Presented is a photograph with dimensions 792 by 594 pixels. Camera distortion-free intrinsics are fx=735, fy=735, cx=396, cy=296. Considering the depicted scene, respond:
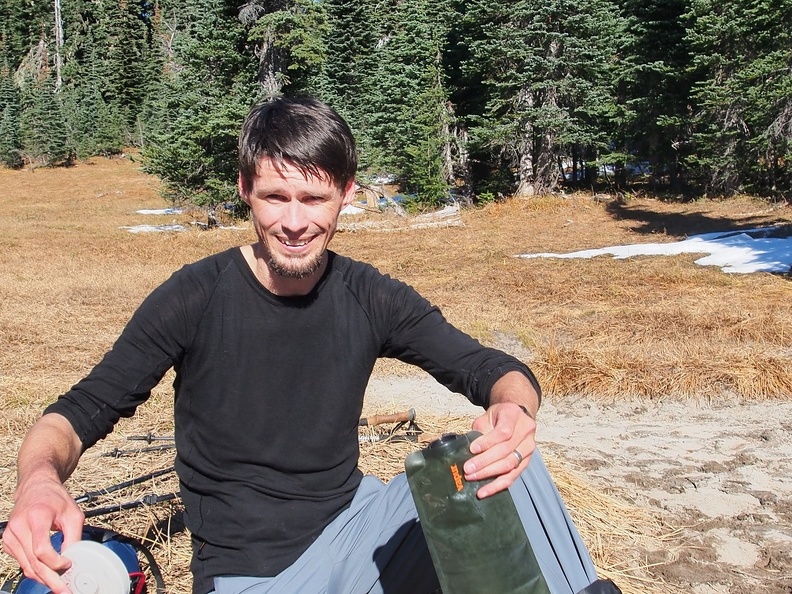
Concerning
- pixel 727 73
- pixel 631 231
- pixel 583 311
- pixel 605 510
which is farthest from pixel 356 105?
pixel 605 510

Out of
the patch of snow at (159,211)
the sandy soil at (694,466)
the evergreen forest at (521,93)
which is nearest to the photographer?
the sandy soil at (694,466)

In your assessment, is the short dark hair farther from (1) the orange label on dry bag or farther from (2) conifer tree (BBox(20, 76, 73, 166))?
(2) conifer tree (BBox(20, 76, 73, 166))

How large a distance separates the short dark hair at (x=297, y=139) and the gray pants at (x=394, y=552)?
0.83 metres

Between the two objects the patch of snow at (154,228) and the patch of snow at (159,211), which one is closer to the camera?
the patch of snow at (154,228)

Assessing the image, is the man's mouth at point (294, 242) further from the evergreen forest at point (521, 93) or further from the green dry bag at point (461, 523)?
the evergreen forest at point (521, 93)

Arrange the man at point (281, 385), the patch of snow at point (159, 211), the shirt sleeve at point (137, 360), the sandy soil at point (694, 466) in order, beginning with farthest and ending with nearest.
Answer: the patch of snow at point (159, 211)
the sandy soil at point (694, 466)
the man at point (281, 385)
the shirt sleeve at point (137, 360)

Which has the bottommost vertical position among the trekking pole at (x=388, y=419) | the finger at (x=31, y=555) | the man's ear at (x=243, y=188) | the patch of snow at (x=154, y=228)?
the patch of snow at (x=154, y=228)

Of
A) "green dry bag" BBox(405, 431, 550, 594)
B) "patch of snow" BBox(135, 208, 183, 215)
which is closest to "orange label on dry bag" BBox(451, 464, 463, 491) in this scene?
"green dry bag" BBox(405, 431, 550, 594)

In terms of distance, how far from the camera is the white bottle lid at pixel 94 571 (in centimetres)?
133

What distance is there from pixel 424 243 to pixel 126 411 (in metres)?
14.1

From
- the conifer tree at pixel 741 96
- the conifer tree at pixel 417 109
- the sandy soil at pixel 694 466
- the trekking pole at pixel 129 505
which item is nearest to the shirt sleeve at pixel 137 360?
the trekking pole at pixel 129 505

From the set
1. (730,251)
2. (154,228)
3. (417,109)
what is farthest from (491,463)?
(417,109)

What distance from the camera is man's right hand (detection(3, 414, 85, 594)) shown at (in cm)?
124

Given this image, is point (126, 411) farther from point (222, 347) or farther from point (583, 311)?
point (583, 311)
